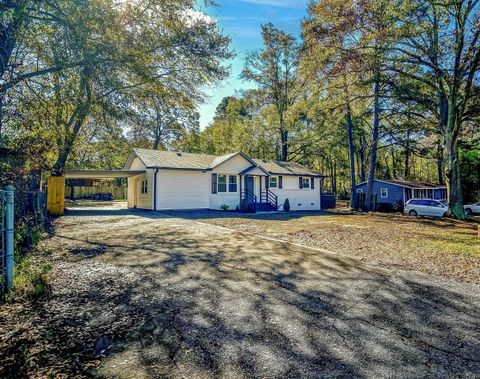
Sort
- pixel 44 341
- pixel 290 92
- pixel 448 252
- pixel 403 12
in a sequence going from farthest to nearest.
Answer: pixel 290 92 < pixel 403 12 < pixel 448 252 < pixel 44 341

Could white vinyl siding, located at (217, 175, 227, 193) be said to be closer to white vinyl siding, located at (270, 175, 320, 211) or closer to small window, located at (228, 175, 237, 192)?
small window, located at (228, 175, 237, 192)

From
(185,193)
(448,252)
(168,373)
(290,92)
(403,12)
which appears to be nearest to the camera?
(168,373)

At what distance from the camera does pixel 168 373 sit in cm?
242

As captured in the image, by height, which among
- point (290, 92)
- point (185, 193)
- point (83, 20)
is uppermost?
point (290, 92)

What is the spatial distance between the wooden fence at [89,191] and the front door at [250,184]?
24611 mm

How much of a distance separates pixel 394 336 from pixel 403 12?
15.8m

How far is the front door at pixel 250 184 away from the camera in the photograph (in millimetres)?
22681

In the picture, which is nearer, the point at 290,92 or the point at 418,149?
the point at 418,149

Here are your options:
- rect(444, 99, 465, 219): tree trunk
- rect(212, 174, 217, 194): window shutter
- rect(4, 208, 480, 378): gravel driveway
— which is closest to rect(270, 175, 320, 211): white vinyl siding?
rect(212, 174, 217, 194): window shutter

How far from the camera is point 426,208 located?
22.5 meters

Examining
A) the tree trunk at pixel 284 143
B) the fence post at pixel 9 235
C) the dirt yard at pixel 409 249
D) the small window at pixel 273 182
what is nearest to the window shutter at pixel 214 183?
the small window at pixel 273 182

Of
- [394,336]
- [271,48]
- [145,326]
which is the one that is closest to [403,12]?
[394,336]

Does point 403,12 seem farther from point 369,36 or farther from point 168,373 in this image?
point 168,373

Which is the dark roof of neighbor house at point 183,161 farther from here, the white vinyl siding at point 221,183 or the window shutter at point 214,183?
the white vinyl siding at point 221,183
